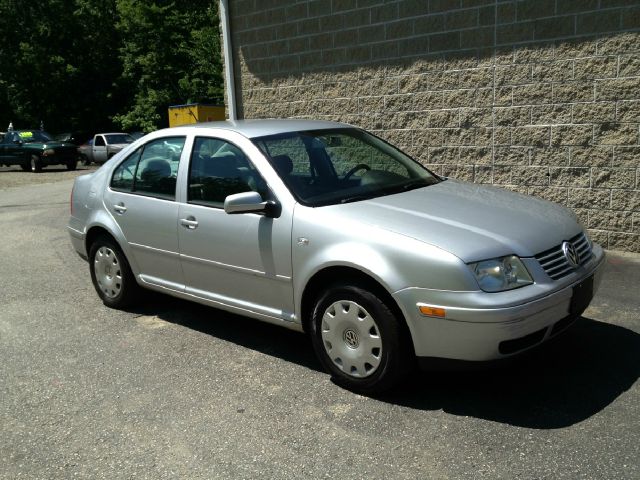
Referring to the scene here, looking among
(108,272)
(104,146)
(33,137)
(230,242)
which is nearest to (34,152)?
(33,137)

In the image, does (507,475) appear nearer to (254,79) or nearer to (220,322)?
(220,322)

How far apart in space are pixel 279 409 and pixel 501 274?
4.78ft

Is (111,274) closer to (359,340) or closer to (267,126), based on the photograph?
(267,126)

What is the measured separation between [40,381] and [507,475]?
9.81 ft

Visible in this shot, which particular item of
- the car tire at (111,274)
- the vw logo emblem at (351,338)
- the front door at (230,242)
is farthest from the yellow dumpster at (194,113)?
the vw logo emblem at (351,338)

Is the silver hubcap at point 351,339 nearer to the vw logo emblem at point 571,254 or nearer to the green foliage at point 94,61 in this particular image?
the vw logo emblem at point 571,254

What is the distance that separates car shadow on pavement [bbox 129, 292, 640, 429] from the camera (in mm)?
3533

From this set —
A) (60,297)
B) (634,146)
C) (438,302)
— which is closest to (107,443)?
(438,302)

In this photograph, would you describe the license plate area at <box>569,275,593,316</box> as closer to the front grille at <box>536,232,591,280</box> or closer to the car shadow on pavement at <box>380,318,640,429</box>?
the front grille at <box>536,232,591,280</box>

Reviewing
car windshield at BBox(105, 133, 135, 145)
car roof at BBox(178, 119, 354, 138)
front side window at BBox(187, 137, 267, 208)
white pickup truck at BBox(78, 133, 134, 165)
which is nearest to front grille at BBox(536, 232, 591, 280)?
front side window at BBox(187, 137, 267, 208)

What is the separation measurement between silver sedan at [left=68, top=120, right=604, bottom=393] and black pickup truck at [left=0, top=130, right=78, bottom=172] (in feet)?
69.3

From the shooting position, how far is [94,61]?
136ft

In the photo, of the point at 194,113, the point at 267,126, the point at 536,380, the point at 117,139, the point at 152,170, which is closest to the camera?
the point at 536,380

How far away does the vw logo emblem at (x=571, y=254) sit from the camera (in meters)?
3.70
